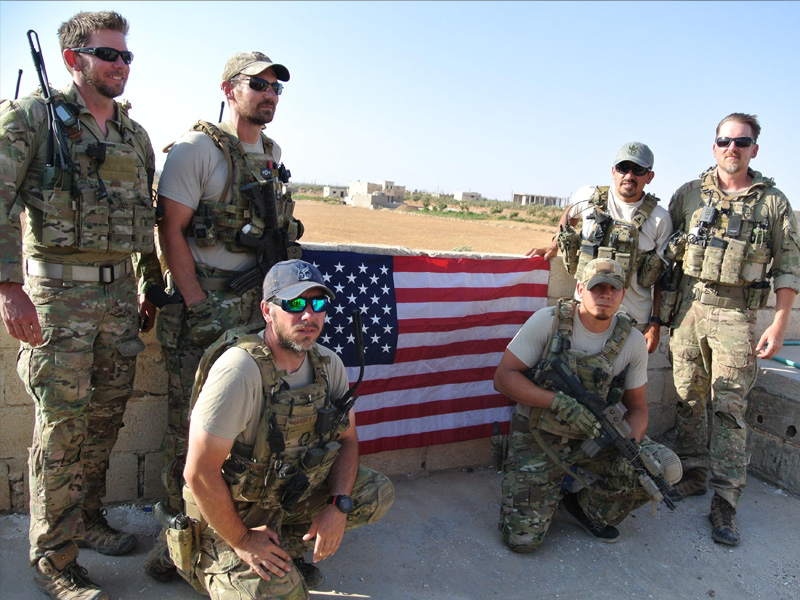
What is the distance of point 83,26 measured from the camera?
3035 mm

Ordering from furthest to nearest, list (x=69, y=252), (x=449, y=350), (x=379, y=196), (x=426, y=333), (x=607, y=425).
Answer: (x=379, y=196) → (x=449, y=350) → (x=426, y=333) → (x=607, y=425) → (x=69, y=252)

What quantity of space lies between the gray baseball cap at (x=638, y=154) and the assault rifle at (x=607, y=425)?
1583 millimetres

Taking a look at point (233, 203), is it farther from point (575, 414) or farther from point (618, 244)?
point (618, 244)

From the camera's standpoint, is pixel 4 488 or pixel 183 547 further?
pixel 4 488

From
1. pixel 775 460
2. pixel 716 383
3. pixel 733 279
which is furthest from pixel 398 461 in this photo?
pixel 775 460

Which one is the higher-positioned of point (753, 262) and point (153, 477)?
point (753, 262)

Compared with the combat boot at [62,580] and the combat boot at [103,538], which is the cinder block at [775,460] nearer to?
the combat boot at [103,538]

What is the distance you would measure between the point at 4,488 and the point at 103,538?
0.78 m

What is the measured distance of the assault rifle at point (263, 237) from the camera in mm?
3527

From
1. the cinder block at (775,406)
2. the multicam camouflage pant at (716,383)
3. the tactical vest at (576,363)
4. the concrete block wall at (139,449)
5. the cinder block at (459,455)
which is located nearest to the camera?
the concrete block wall at (139,449)

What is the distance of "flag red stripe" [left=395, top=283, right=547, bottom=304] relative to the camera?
4.68m

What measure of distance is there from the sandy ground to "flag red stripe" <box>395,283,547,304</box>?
138 centimetres

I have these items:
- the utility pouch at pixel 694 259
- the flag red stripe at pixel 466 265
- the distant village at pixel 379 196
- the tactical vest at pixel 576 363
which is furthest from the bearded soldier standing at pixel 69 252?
the distant village at pixel 379 196

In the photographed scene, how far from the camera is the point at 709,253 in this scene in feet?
14.6
